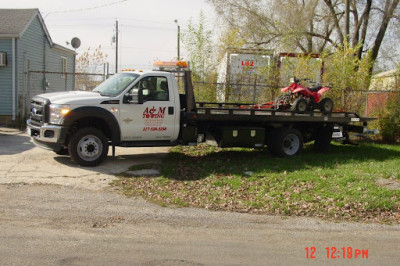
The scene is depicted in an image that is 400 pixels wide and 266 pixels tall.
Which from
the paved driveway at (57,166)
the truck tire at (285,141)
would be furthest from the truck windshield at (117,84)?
the truck tire at (285,141)

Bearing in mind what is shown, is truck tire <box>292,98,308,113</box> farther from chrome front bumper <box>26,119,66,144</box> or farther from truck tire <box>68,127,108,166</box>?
chrome front bumper <box>26,119,66,144</box>

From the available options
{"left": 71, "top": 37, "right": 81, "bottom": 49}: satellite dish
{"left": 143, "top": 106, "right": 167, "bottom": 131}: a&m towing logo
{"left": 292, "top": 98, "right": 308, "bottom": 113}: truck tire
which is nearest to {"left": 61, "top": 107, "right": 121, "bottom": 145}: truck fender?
{"left": 143, "top": 106, "right": 167, "bottom": 131}: a&m towing logo

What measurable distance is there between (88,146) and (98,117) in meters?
0.70

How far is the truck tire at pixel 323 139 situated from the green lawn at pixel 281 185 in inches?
23.5

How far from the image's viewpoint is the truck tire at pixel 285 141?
439 inches

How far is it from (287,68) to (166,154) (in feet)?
21.9

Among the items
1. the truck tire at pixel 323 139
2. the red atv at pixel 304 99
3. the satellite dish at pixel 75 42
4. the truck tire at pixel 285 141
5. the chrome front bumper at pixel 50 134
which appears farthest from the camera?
the satellite dish at pixel 75 42

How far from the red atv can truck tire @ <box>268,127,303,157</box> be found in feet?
2.19

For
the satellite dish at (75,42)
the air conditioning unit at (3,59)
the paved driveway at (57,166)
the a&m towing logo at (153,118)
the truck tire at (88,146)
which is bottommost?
the paved driveway at (57,166)

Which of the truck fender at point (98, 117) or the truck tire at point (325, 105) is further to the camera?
the truck tire at point (325, 105)

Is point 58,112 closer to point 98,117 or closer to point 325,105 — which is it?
point 98,117

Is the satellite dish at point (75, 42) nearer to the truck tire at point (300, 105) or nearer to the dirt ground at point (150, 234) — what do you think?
the truck tire at point (300, 105)
